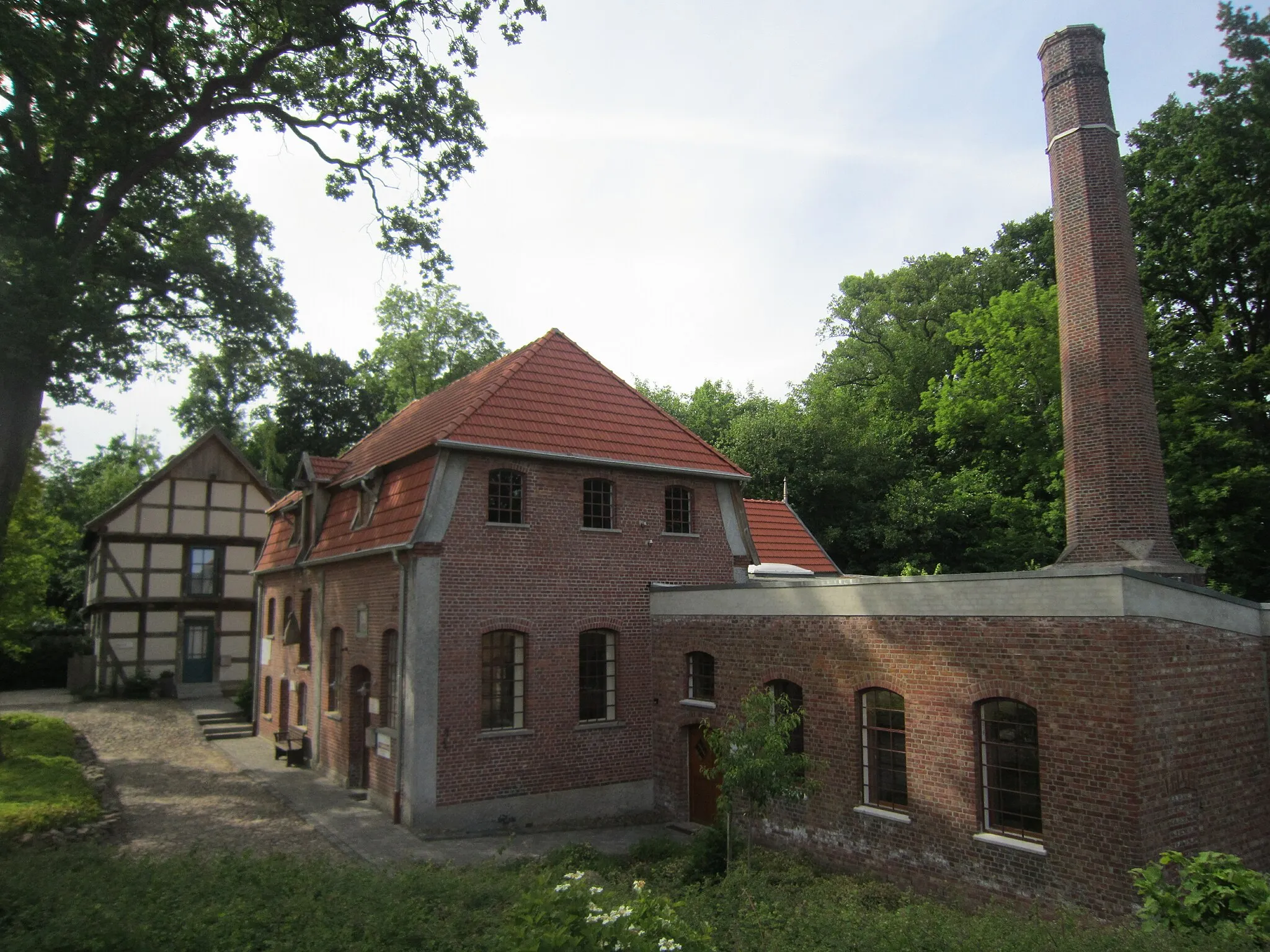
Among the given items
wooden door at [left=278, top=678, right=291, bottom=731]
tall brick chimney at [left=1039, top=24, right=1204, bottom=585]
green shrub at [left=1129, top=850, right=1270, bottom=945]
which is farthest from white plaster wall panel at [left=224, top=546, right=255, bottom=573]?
green shrub at [left=1129, top=850, right=1270, bottom=945]

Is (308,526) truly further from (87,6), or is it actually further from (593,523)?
(87,6)

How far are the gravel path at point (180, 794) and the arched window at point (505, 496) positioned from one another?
5.93 meters

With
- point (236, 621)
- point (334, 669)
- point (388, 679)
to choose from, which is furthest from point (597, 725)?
point (236, 621)

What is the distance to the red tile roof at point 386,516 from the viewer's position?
49.9 ft

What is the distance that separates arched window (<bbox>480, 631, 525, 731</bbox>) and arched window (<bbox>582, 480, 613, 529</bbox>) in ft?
8.46

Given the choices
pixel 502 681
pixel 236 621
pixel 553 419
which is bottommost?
pixel 502 681

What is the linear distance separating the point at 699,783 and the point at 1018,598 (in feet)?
24.6

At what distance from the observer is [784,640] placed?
538 inches

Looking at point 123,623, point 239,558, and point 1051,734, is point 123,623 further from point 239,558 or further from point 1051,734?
point 1051,734

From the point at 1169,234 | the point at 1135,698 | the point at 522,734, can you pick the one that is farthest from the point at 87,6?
the point at 1169,234

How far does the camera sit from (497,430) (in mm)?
15781

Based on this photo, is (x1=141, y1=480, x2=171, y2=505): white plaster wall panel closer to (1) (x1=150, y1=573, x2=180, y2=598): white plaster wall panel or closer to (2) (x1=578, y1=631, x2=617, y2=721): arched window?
(1) (x1=150, y1=573, x2=180, y2=598): white plaster wall panel

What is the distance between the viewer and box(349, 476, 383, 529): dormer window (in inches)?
675

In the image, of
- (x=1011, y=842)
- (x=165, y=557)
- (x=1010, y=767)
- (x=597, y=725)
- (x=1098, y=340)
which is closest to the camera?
(x=1011, y=842)
